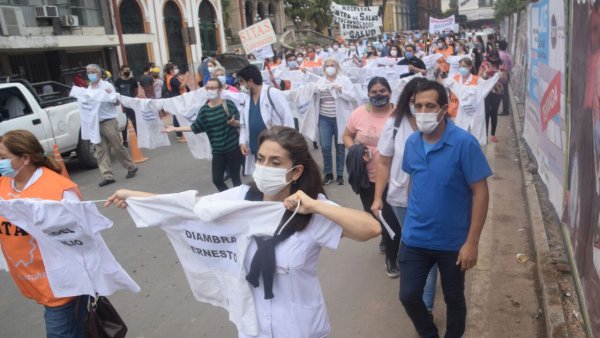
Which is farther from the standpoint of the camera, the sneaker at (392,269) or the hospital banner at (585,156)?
the sneaker at (392,269)

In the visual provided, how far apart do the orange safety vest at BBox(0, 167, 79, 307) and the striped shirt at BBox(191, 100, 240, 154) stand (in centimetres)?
343

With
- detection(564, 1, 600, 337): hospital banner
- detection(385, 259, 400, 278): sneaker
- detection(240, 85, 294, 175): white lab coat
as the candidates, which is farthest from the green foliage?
detection(385, 259, 400, 278): sneaker

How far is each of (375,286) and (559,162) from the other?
1.96 meters

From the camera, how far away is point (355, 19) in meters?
22.1

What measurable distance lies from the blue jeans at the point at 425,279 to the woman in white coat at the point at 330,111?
4.41 meters

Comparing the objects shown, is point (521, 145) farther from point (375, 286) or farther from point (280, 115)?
point (375, 286)

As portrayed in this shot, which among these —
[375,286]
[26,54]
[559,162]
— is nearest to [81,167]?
[375,286]

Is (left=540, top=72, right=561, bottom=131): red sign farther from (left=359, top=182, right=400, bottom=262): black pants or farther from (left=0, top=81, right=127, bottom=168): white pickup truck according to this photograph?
(left=0, top=81, right=127, bottom=168): white pickup truck

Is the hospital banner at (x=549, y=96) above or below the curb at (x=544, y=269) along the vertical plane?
above

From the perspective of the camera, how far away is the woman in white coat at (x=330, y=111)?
777 cm

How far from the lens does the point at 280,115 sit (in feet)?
22.0

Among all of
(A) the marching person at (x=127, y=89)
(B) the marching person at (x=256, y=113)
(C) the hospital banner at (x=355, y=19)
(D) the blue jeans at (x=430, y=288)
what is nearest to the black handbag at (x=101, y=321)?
(D) the blue jeans at (x=430, y=288)

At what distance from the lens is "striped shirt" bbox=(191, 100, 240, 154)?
21.6ft

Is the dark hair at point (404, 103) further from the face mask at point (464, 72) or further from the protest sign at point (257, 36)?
the protest sign at point (257, 36)
